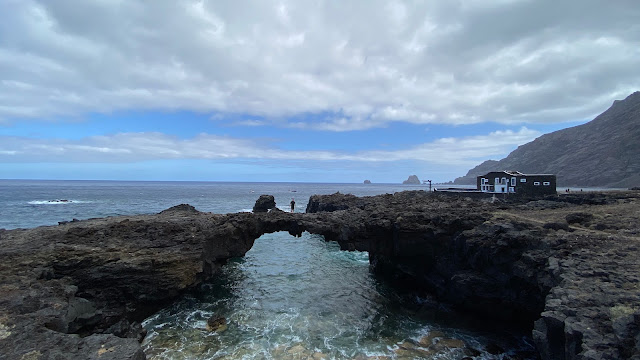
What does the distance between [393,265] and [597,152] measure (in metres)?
162

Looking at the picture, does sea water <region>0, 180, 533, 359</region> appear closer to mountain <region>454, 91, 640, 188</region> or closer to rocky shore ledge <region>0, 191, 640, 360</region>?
rocky shore ledge <region>0, 191, 640, 360</region>

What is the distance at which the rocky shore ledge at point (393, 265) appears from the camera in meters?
8.38

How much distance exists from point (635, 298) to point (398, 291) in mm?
14455

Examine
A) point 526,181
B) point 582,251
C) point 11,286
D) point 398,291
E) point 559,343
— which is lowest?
point 398,291

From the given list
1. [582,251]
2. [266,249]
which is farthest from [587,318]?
[266,249]

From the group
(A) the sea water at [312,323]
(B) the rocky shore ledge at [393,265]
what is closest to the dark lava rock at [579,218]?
(B) the rocky shore ledge at [393,265]

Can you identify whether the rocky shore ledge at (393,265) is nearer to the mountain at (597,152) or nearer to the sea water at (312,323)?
the sea water at (312,323)

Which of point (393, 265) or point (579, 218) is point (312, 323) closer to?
point (393, 265)

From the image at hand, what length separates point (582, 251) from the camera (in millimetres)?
12211

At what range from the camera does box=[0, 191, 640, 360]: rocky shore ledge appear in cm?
838

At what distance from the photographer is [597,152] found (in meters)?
136

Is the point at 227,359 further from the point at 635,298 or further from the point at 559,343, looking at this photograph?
the point at 635,298

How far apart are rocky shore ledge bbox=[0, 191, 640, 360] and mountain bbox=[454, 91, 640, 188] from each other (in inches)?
5019

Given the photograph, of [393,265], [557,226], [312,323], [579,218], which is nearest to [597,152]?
[579,218]
